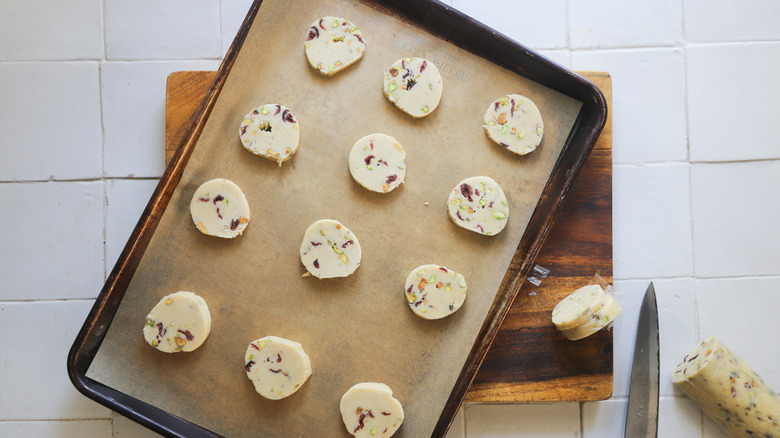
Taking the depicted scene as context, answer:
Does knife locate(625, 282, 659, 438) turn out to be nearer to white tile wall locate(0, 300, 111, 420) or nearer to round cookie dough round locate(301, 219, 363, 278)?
round cookie dough round locate(301, 219, 363, 278)

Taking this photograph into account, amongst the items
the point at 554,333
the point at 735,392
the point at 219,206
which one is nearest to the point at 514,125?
the point at 554,333

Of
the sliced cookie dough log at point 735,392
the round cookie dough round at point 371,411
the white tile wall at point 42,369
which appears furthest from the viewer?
the white tile wall at point 42,369

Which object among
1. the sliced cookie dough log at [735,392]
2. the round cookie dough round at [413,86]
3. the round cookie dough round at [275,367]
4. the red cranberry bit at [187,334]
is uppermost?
the round cookie dough round at [413,86]

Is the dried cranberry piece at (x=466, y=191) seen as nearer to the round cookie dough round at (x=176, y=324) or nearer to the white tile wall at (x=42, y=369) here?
the round cookie dough round at (x=176, y=324)

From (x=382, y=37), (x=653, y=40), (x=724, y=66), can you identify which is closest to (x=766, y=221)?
(x=724, y=66)

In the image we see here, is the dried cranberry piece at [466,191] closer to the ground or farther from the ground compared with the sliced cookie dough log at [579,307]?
farther from the ground

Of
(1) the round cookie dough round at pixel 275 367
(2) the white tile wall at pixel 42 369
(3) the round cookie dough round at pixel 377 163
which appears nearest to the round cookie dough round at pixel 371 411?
(1) the round cookie dough round at pixel 275 367

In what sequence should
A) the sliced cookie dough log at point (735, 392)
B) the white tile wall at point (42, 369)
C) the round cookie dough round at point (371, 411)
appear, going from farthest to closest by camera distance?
the white tile wall at point (42, 369) < the sliced cookie dough log at point (735, 392) < the round cookie dough round at point (371, 411)
